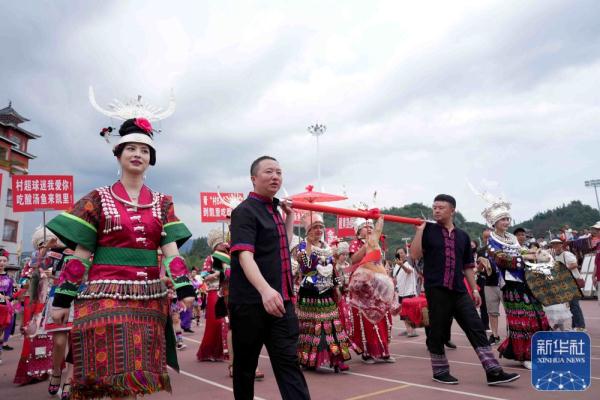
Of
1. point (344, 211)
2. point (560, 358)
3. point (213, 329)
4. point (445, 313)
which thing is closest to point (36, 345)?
point (213, 329)

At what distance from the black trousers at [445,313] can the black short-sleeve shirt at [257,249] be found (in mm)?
2563

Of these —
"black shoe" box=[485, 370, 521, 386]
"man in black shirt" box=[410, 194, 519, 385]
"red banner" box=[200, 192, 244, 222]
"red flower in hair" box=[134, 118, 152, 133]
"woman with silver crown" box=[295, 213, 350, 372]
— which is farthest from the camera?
"red banner" box=[200, 192, 244, 222]

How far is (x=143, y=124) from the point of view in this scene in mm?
3469

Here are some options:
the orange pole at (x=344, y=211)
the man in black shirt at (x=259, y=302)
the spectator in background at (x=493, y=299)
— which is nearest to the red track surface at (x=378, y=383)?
the spectator in background at (x=493, y=299)

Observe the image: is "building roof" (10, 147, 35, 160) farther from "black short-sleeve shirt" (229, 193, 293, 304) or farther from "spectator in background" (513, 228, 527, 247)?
"black short-sleeve shirt" (229, 193, 293, 304)

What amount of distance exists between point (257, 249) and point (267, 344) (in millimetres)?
630

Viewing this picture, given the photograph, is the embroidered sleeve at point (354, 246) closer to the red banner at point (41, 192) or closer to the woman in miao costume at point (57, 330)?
the woman in miao costume at point (57, 330)

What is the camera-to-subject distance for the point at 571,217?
197 ft

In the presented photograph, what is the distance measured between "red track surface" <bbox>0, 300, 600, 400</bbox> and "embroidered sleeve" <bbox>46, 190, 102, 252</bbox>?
2.66 metres

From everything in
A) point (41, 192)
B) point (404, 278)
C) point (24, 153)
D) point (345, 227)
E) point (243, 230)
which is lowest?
point (404, 278)

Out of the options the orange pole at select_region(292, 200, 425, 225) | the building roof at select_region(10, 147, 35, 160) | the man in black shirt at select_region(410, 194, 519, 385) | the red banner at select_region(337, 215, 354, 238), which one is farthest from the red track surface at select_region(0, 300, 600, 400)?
the building roof at select_region(10, 147, 35, 160)

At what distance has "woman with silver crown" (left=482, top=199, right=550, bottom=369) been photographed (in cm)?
584

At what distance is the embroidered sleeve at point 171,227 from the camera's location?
3.29 meters

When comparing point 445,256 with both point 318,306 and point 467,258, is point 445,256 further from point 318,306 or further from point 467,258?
point 318,306
